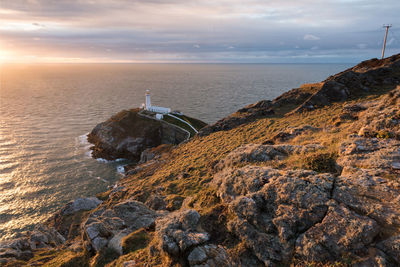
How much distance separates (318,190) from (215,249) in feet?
16.4

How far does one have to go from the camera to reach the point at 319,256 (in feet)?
23.7

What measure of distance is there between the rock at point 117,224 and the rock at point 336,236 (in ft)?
28.7

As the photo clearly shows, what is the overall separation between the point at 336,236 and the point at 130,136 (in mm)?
52592

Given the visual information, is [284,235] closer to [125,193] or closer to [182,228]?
[182,228]

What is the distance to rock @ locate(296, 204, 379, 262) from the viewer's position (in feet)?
23.1

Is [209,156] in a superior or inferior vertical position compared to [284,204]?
inferior

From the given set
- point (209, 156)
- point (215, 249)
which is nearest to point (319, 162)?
point (215, 249)

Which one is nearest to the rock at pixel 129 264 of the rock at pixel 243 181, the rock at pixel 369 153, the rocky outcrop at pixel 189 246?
the rocky outcrop at pixel 189 246

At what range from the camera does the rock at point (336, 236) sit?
705 cm

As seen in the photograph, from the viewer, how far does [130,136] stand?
54.5m

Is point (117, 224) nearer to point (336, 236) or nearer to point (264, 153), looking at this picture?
point (264, 153)

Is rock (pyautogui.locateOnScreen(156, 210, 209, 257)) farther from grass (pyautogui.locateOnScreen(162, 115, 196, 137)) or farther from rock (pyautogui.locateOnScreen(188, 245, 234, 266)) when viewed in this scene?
grass (pyautogui.locateOnScreen(162, 115, 196, 137))

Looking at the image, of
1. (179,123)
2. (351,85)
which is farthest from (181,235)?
(179,123)

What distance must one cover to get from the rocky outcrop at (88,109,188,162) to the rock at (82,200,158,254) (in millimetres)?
38775
